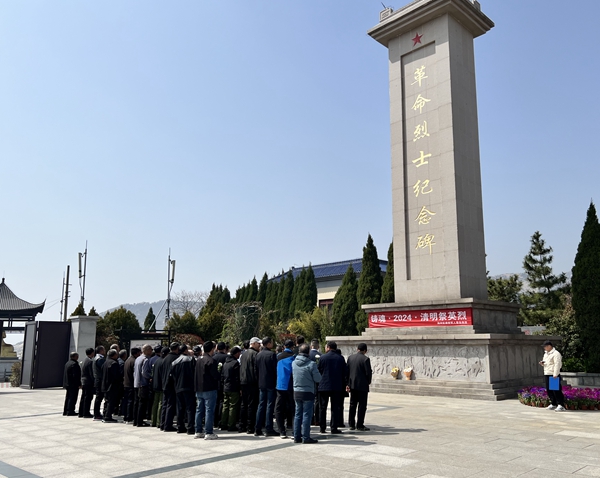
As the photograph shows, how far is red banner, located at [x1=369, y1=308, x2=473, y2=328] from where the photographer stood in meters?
15.5

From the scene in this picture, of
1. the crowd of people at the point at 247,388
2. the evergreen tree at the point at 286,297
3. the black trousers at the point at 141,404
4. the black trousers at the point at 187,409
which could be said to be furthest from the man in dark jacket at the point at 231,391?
the evergreen tree at the point at 286,297

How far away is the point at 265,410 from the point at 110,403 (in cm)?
372

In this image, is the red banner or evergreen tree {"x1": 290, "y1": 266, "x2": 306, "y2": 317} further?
evergreen tree {"x1": 290, "y1": 266, "x2": 306, "y2": 317}

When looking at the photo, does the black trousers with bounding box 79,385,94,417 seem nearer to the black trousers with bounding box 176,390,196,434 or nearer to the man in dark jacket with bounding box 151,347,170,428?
the man in dark jacket with bounding box 151,347,170,428

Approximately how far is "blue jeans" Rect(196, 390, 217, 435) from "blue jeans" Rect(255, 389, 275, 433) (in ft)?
2.44

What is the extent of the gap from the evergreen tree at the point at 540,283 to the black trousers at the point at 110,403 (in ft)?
81.7

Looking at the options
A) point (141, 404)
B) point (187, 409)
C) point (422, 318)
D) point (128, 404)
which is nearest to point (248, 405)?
point (187, 409)

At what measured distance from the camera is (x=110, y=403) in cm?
1046

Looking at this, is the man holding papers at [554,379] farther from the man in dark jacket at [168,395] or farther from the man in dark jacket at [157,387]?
the man in dark jacket at [157,387]

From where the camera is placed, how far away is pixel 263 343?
8.84 metres

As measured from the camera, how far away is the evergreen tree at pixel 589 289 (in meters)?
19.4

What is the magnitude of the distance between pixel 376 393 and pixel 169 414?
8375mm

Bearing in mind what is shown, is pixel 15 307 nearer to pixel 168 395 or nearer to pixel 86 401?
pixel 86 401


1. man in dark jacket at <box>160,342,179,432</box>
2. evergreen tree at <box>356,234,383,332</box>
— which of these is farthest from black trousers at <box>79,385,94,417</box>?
evergreen tree at <box>356,234,383,332</box>
